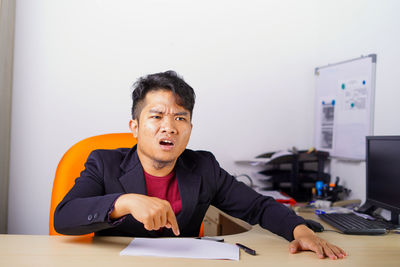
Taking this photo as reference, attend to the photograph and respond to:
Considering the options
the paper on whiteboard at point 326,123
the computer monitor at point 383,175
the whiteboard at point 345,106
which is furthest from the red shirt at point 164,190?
the paper on whiteboard at point 326,123

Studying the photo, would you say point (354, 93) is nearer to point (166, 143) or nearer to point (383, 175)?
point (383, 175)

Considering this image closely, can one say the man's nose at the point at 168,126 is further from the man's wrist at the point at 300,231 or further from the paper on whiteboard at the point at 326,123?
the paper on whiteboard at the point at 326,123

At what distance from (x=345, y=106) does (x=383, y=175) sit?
785 mm

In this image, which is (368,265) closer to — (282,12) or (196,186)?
(196,186)

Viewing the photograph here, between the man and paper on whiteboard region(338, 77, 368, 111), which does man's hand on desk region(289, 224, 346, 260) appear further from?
paper on whiteboard region(338, 77, 368, 111)

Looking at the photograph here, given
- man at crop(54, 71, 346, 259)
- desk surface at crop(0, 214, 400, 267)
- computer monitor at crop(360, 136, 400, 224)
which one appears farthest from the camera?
computer monitor at crop(360, 136, 400, 224)

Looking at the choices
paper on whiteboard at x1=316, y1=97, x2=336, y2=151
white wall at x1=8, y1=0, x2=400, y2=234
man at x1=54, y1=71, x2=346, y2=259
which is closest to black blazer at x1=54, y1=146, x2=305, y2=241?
man at x1=54, y1=71, x2=346, y2=259

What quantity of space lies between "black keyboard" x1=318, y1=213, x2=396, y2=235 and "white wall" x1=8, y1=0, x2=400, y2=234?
1.96 feet

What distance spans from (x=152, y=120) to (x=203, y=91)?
48.6 inches

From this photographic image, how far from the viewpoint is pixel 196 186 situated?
134 centimetres

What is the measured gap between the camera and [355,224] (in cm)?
145

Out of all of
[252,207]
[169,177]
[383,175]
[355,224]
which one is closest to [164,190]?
[169,177]

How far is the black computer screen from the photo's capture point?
4.91 ft

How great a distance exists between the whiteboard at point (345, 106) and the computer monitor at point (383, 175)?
43cm
